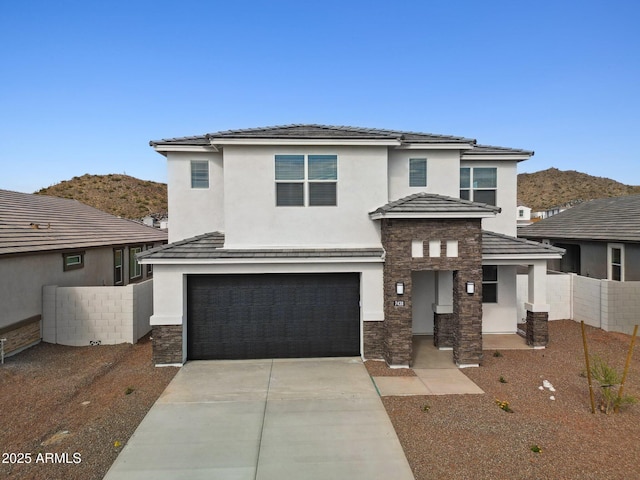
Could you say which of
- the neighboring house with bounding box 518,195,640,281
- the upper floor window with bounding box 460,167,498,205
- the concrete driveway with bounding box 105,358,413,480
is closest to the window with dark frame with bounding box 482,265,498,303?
the upper floor window with bounding box 460,167,498,205

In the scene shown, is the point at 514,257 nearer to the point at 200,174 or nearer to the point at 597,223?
the point at 597,223

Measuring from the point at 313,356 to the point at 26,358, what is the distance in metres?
7.89

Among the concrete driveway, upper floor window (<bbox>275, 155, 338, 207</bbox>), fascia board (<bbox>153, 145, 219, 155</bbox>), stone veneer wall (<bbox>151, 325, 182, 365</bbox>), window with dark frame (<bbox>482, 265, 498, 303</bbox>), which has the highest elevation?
fascia board (<bbox>153, 145, 219, 155</bbox>)

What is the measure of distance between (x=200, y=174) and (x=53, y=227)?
7.02m

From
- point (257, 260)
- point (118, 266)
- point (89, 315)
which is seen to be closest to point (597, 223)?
point (257, 260)

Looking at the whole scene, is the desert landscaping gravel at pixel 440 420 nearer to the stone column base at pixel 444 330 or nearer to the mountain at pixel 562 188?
the stone column base at pixel 444 330

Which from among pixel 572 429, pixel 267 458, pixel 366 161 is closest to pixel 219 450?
pixel 267 458

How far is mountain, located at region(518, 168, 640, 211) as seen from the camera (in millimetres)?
Result: 68250

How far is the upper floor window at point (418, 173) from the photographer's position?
11281 mm

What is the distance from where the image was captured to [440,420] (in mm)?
6504

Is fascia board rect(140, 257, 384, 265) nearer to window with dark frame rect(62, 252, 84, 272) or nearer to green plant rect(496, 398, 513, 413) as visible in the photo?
green plant rect(496, 398, 513, 413)

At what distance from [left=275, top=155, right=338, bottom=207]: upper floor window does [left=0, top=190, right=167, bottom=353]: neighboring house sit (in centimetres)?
A: 783

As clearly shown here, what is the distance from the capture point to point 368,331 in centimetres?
970

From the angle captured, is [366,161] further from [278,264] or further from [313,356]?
[313,356]
